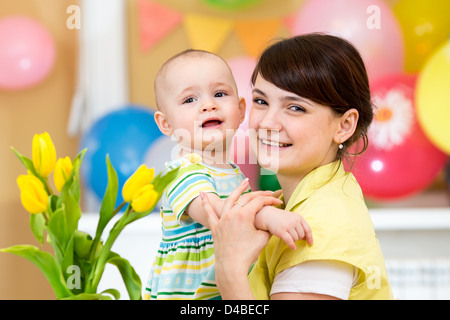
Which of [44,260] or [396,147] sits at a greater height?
[396,147]

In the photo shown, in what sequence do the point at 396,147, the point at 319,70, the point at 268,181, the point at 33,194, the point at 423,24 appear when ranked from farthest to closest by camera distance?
the point at 423,24
the point at 396,147
the point at 268,181
the point at 319,70
the point at 33,194

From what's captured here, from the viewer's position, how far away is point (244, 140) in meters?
1.52

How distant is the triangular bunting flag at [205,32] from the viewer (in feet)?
6.77

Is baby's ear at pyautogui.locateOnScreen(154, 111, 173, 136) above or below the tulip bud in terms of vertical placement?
above

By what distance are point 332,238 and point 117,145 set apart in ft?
3.85

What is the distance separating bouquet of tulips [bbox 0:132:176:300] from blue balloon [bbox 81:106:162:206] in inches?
40.6

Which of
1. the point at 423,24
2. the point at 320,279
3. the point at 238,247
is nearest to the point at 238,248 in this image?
the point at 238,247

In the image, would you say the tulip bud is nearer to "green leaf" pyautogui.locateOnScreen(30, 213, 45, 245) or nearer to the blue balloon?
"green leaf" pyautogui.locateOnScreen(30, 213, 45, 245)

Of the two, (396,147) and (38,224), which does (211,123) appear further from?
(396,147)

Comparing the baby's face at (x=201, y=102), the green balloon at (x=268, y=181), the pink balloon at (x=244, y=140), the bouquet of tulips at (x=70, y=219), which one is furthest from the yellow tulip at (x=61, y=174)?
the green balloon at (x=268, y=181)

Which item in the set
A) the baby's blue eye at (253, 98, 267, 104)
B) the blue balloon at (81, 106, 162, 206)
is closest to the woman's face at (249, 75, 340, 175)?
the baby's blue eye at (253, 98, 267, 104)

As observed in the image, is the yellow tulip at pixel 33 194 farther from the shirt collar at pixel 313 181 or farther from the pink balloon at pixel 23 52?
the pink balloon at pixel 23 52

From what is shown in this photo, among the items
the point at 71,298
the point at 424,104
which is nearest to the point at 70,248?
the point at 71,298

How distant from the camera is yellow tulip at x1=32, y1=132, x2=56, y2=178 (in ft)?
2.21
